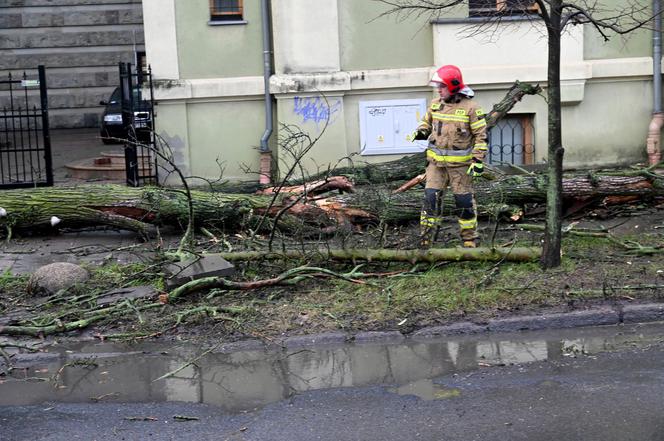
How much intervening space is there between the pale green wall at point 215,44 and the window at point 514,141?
3.60 meters

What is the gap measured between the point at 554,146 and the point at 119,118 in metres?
12.5

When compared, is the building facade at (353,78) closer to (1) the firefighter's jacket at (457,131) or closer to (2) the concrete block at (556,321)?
(1) the firefighter's jacket at (457,131)

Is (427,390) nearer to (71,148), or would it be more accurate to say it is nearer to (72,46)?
(71,148)

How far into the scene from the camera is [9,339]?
679 centimetres

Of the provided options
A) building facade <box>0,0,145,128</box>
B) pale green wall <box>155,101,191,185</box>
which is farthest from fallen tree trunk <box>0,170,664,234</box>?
building facade <box>0,0,145,128</box>

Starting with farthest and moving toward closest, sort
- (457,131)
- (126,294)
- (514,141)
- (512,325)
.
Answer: (514,141) → (457,131) → (126,294) → (512,325)

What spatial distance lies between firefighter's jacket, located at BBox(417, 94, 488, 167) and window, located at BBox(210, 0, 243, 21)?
19.0 feet

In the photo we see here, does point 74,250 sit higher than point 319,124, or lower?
lower

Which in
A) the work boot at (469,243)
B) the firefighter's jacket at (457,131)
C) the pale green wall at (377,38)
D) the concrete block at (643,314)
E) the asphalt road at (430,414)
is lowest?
the asphalt road at (430,414)

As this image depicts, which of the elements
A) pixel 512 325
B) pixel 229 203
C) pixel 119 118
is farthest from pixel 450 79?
pixel 119 118

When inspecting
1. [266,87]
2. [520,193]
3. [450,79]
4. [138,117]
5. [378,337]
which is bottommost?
[378,337]

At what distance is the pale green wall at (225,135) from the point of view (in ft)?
44.1

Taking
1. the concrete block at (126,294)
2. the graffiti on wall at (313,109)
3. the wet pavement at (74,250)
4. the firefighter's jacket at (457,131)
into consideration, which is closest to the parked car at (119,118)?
the graffiti on wall at (313,109)

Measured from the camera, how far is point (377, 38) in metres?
13.2
